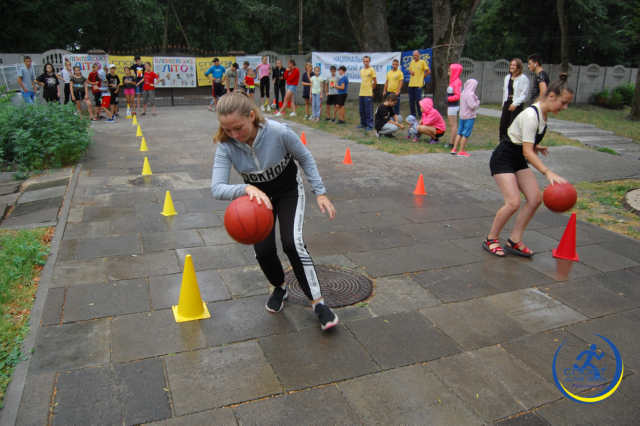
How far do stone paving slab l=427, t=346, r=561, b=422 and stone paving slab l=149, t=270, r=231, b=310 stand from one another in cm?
205

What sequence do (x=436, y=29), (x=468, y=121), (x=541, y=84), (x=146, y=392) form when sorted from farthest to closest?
(x=436, y=29), (x=468, y=121), (x=541, y=84), (x=146, y=392)

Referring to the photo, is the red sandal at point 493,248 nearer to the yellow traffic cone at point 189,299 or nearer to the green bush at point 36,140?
the yellow traffic cone at point 189,299

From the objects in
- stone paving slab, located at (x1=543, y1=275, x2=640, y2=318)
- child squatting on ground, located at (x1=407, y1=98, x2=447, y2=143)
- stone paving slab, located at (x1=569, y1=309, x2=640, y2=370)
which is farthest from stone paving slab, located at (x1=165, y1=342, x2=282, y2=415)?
child squatting on ground, located at (x1=407, y1=98, x2=447, y2=143)

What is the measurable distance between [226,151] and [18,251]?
3035 mm

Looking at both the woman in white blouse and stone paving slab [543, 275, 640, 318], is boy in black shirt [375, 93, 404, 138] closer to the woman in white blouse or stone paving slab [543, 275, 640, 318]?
the woman in white blouse

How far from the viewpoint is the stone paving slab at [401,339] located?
357cm

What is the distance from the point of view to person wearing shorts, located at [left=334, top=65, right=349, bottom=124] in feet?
50.7

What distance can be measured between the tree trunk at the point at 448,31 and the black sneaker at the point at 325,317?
14.7m

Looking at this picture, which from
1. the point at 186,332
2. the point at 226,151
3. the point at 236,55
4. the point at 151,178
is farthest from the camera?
the point at 236,55

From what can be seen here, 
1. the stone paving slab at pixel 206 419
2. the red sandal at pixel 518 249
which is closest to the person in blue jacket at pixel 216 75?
the red sandal at pixel 518 249

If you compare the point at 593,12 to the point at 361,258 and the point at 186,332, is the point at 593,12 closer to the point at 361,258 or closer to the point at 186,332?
the point at 361,258

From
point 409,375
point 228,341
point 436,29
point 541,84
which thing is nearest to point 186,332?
point 228,341

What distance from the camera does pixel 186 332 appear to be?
383 cm

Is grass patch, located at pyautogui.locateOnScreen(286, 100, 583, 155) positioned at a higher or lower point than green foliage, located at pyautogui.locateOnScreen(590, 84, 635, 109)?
lower
